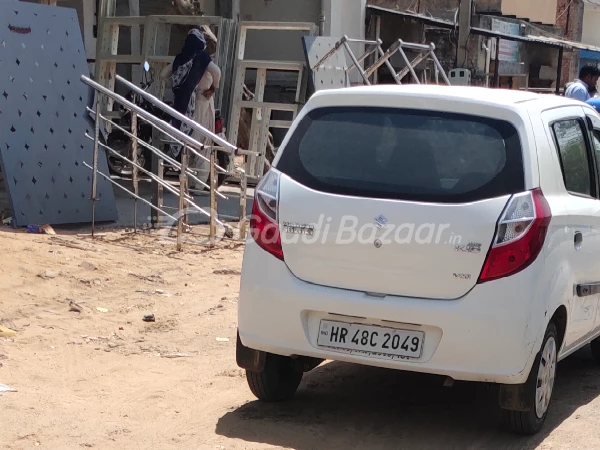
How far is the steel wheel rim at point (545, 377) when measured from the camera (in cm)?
472

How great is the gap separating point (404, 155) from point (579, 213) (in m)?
1.10

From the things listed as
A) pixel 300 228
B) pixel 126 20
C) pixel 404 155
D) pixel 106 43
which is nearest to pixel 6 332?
pixel 300 228

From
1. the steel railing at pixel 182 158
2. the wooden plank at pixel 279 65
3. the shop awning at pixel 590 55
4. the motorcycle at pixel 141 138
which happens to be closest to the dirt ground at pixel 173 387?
the steel railing at pixel 182 158

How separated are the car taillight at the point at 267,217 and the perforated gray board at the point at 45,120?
4558 mm

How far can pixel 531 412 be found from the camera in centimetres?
470

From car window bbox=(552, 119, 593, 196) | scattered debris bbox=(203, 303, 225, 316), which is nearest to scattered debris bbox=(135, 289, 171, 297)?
scattered debris bbox=(203, 303, 225, 316)

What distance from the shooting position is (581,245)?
5.11 meters

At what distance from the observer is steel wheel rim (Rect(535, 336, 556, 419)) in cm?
472

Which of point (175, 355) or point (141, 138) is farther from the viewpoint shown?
Result: point (141, 138)

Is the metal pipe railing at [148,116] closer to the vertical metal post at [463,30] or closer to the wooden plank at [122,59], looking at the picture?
the wooden plank at [122,59]

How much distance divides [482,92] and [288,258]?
131 cm

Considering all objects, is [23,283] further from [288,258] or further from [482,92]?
[482,92]

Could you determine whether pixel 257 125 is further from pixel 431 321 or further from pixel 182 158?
pixel 431 321

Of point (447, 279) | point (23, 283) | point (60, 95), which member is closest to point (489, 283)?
point (447, 279)
